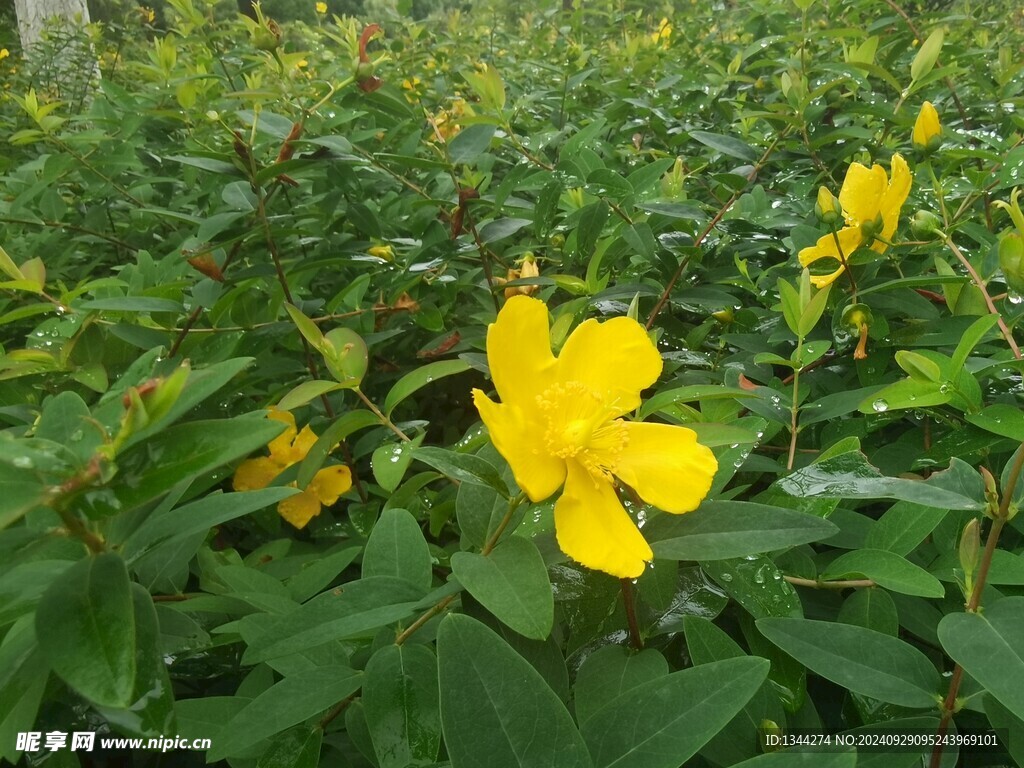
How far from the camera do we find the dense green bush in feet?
1.68

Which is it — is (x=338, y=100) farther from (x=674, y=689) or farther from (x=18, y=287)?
(x=674, y=689)

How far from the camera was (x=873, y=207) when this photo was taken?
1.03 meters

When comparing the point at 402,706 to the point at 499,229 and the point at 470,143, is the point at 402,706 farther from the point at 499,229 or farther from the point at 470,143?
the point at 470,143

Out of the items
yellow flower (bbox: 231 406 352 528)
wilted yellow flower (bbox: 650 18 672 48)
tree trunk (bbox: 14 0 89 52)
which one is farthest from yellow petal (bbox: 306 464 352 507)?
tree trunk (bbox: 14 0 89 52)

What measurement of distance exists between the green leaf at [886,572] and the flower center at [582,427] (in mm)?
254

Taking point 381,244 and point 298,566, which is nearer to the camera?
point 298,566

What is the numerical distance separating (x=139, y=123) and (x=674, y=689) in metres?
1.75

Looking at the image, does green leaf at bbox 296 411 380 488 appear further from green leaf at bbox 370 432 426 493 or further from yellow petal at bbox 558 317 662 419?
yellow petal at bbox 558 317 662 419

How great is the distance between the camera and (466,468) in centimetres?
62

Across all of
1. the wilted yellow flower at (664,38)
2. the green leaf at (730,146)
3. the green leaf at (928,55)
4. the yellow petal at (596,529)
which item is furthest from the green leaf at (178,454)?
the wilted yellow flower at (664,38)

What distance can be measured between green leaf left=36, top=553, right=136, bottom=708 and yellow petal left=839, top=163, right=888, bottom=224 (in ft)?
3.39

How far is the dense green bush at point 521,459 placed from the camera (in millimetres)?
513

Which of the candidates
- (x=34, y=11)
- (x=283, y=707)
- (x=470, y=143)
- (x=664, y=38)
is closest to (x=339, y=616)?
(x=283, y=707)

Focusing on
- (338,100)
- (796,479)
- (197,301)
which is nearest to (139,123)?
(338,100)
